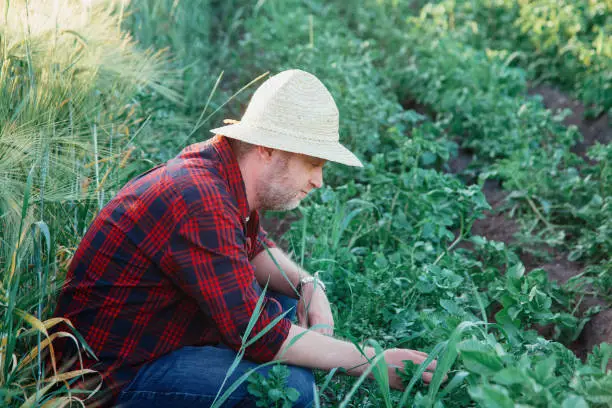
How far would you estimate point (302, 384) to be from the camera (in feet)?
6.91

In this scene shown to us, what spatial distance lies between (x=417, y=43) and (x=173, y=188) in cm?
359

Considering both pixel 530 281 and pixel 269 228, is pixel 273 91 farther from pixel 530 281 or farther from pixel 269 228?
pixel 269 228

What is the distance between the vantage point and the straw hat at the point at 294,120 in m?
2.11

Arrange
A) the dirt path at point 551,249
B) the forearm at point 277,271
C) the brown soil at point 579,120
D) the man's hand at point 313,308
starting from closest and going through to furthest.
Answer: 1. the man's hand at point 313,308
2. the forearm at point 277,271
3. the dirt path at point 551,249
4. the brown soil at point 579,120

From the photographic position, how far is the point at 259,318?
201 centimetres

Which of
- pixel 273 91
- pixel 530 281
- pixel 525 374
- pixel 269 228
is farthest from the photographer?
pixel 269 228

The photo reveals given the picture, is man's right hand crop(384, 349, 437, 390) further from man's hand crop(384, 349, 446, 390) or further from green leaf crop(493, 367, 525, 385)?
green leaf crop(493, 367, 525, 385)

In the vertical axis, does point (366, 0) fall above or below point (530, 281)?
above

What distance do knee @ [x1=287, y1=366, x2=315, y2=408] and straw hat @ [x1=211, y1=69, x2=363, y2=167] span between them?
0.60 metres

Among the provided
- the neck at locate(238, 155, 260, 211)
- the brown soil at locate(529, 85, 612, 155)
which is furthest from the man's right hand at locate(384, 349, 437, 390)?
the brown soil at locate(529, 85, 612, 155)

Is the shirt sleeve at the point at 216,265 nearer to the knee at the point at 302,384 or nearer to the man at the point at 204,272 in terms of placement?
the man at the point at 204,272

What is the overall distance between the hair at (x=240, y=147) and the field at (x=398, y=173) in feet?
1.41

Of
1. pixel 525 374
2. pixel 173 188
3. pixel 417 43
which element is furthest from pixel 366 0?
pixel 525 374

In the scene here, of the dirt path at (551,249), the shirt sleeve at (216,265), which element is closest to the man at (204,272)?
the shirt sleeve at (216,265)
